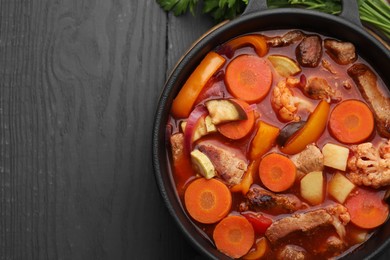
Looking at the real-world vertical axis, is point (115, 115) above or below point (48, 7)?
→ below

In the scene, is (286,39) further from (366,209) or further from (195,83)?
(366,209)

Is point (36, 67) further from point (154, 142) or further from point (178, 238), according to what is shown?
point (178, 238)

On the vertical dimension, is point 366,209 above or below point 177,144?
below

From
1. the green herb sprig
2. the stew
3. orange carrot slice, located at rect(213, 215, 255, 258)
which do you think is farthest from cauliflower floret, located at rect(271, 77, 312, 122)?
orange carrot slice, located at rect(213, 215, 255, 258)

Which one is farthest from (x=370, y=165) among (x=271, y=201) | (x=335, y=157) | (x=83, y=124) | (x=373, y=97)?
(x=83, y=124)

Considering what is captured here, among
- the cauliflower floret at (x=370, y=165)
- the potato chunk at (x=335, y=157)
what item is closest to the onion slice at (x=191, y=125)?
the potato chunk at (x=335, y=157)

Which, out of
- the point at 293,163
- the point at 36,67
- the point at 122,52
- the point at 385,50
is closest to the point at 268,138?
the point at 293,163
